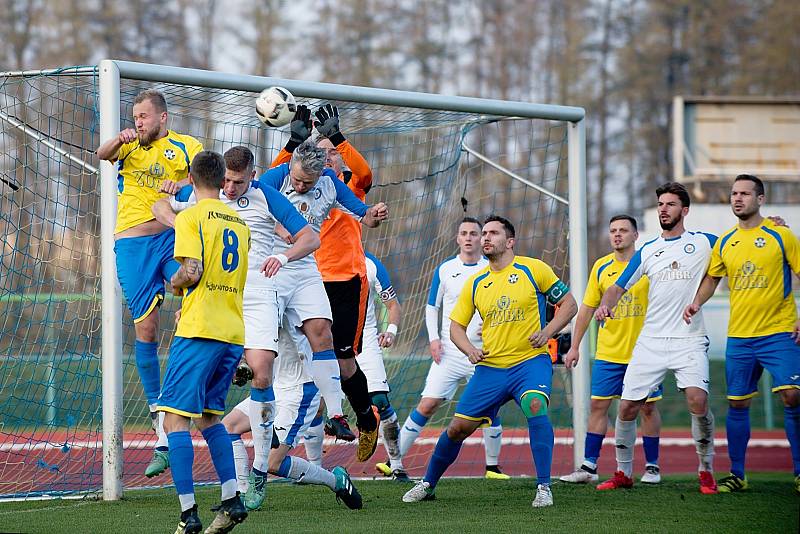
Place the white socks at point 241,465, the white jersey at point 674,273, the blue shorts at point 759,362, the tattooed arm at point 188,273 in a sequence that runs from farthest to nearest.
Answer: the white jersey at point 674,273
the blue shorts at point 759,362
the white socks at point 241,465
the tattooed arm at point 188,273

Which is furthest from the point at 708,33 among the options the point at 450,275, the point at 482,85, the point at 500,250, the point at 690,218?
the point at 500,250

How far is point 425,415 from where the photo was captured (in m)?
9.56

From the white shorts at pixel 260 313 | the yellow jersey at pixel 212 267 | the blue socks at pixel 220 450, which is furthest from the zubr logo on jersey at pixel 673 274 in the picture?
the blue socks at pixel 220 450

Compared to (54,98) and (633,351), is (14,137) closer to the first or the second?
(54,98)

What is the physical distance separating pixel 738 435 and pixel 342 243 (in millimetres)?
3517

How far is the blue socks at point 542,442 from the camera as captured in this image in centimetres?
732

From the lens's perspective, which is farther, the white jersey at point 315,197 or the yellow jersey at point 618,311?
the yellow jersey at point 618,311

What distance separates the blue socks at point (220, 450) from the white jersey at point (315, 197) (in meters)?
1.89

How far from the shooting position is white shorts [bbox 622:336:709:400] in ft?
28.1

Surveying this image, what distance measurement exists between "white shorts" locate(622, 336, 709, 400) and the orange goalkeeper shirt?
94.3 inches

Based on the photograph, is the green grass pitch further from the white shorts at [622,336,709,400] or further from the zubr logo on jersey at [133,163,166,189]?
the zubr logo on jersey at [133,163,166,189]

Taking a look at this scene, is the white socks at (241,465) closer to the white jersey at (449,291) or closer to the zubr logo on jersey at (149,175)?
the zubr logo on jersey at (149,175)

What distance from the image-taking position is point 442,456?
7598 mm

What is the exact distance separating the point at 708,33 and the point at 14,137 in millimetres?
24837
